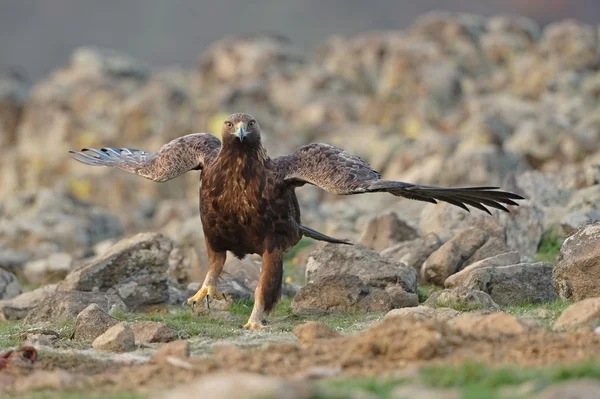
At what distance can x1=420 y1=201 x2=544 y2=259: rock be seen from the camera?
20031mm

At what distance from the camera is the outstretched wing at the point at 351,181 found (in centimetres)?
1420

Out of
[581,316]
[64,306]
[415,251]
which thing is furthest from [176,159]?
[581,316]

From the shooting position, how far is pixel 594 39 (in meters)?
81.2

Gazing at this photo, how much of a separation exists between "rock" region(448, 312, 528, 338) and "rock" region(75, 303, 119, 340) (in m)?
4.23

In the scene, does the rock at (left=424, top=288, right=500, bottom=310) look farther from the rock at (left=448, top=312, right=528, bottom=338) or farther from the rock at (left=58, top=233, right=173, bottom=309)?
the rock at (left=58, top=233, right=173, bottom=309)

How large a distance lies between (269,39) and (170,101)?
23.2m

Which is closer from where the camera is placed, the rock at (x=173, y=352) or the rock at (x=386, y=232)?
the rock at (x=173, y=352)

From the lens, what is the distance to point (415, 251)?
1858cm

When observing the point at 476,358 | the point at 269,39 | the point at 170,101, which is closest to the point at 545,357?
the point at 476,358

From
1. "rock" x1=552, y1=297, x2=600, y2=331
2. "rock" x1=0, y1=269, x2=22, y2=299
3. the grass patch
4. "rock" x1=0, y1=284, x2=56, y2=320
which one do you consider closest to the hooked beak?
Answer: "rock" x1=0, y1=284, x2=56, y2=320

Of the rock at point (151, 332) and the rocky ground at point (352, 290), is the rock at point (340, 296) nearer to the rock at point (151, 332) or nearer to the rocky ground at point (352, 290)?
the rocky ground at point (352, 290)

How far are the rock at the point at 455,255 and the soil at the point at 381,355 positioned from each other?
705 centimetres

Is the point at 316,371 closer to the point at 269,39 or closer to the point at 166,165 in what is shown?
the point at 166,165

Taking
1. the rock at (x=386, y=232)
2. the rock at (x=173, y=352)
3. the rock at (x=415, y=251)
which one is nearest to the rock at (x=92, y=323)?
the rock at (x=173, y=352)
